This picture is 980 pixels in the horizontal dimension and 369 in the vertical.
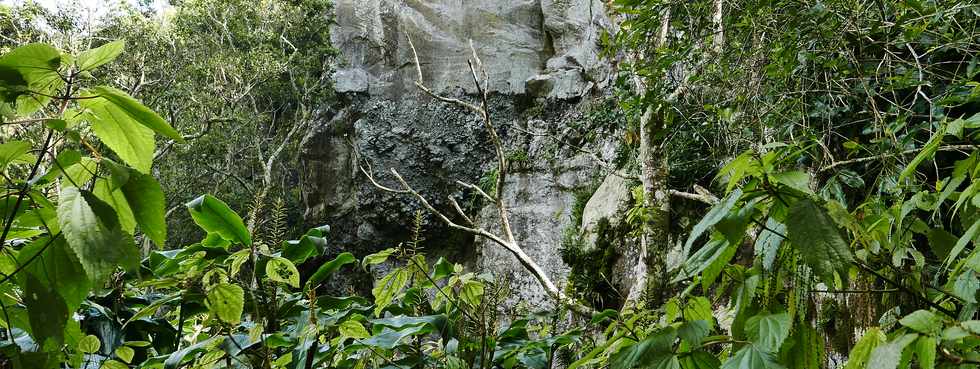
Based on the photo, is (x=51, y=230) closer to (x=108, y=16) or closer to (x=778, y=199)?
(x=778, y=199)

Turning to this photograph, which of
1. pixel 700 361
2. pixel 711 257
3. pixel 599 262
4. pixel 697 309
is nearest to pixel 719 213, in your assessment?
pixel 711 257

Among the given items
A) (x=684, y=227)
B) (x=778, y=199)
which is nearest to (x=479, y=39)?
(x=684, y=227)

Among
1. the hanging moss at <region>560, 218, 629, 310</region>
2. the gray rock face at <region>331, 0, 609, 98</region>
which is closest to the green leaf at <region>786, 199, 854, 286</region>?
the hanging moss at <region>560, 218, 629, 310</region>

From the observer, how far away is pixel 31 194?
22.6 inches

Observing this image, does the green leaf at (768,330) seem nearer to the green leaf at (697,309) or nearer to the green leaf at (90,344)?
the green leaf at (697,309)

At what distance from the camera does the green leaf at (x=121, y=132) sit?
57 cm

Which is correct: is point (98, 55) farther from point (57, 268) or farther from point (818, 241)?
point (818, 241)

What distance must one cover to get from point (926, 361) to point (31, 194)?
0.77m

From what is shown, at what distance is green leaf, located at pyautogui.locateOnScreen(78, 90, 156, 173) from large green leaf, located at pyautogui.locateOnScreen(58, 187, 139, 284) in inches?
3.4

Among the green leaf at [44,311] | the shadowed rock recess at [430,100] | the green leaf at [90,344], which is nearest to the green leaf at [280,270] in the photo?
the green leaf at [90,344]

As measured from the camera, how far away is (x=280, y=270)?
1.09 meters

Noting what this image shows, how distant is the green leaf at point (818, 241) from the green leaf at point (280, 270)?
0.75m

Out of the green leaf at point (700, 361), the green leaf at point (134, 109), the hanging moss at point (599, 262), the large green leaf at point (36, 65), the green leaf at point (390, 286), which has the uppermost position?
the large green leaf at point (36, 65)

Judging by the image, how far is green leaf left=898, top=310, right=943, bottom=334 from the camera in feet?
1.77
